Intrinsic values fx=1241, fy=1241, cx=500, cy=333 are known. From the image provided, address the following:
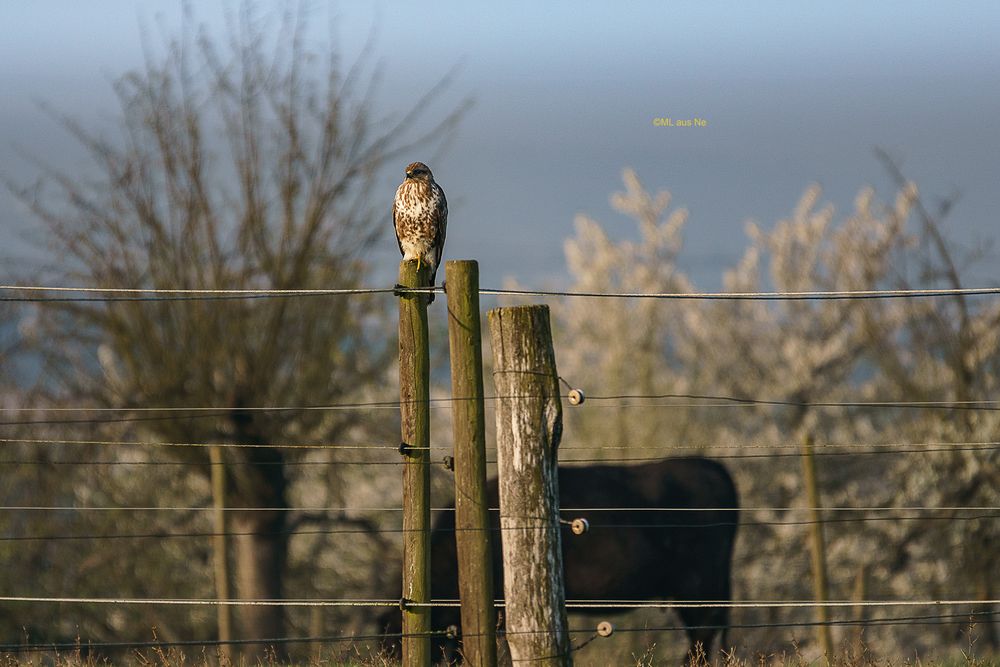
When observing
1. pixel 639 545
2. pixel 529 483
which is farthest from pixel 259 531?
pixel 529 483

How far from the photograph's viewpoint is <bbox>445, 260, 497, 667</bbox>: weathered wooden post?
6.67m

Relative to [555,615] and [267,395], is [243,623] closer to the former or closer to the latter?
[267,395]

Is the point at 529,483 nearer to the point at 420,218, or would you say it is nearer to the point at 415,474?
the point at 415,474

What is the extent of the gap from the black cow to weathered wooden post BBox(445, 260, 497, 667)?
253 inches

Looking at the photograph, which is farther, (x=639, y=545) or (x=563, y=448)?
(x=639, y=545)

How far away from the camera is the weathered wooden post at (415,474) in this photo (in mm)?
7047

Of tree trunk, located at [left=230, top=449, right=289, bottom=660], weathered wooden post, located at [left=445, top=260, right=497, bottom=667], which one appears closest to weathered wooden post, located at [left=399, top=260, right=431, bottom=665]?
weathered wooden post, located at [left=445, top=260, right=497, bottom=667]

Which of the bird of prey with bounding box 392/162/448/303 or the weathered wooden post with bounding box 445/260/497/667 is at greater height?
the bird of prey with bounding box 392/162/448/303

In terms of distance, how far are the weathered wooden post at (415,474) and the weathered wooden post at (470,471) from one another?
335 mm

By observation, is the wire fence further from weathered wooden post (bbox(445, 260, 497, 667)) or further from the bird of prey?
the bird of prey

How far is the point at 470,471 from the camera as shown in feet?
22.1

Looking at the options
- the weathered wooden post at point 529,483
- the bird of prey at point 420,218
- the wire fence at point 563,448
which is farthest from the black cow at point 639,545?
the weathered wooden post at point 529,483

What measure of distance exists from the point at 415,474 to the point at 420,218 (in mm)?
1844

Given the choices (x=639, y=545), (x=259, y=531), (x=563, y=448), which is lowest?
(x=639, y=545)
